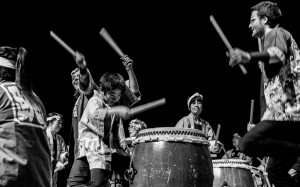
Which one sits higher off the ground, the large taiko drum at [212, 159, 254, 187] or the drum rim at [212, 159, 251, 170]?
the drum rim at [212, 159, 251, 170]

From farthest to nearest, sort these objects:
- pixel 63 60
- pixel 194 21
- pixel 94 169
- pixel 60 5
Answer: pixel 194 21 < pixel 63 60 < pixel 60 5 < pixel 94 169

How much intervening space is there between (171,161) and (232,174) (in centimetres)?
140

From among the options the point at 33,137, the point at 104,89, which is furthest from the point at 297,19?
the point at 33,137

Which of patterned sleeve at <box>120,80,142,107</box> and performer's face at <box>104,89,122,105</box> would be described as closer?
performer's face at <box>104,89,122,105</box>

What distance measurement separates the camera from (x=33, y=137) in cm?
209

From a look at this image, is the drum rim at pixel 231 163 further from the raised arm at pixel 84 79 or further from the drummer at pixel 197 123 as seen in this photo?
the raised arm at pixel 84 79

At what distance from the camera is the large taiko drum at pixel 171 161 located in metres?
3.04

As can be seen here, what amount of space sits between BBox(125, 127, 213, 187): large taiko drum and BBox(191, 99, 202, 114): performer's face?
177cm

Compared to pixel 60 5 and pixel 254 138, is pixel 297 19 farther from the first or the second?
pixel 254 138

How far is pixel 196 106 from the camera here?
5051 millimetres

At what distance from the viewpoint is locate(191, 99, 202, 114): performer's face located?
5.03 m

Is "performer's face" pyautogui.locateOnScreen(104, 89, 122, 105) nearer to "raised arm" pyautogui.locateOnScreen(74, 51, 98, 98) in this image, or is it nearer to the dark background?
"raised arm" pyautogui.locateOnScreen(74, 51, 98, 98)

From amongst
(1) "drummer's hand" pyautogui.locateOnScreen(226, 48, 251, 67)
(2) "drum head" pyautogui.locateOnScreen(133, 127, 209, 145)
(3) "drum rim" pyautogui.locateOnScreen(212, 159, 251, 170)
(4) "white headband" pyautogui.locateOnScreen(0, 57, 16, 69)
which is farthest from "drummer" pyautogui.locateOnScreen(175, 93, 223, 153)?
(4) "white headband" pyautogui.locateOnScreen(0, 57, 16, 69)

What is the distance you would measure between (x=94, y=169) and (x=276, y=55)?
1536 millimetres
